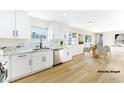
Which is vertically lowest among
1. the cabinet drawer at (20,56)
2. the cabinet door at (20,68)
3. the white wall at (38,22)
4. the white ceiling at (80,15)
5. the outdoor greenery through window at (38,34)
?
the cabinet door at (20,68)

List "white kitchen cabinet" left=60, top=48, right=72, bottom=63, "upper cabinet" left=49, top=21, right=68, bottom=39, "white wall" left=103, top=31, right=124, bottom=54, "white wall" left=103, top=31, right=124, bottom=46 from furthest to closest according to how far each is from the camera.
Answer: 1. "white wall" left=103, top=31, right=124, bottom=46
2. "white wall" left=103, top=31, right=124, bottom=54
3. "upper cabinet" left=49, top=21, right=68, bottom=39
4. "white kitchen cabinet" left=60, top=48, right=72, bottom=63

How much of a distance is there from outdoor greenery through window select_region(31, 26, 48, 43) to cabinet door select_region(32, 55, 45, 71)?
1326mm

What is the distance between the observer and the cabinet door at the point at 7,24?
356 cm

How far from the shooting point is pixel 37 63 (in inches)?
180

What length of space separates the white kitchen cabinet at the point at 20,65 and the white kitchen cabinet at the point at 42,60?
0.28 meters

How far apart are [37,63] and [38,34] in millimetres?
1968

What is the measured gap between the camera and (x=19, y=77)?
3791 millimetres

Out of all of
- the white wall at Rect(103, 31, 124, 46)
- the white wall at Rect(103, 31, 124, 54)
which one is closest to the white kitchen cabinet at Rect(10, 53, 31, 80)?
the white wall at Rect(103, 31, 124, 54)

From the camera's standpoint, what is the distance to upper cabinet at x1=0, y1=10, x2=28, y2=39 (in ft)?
11.8

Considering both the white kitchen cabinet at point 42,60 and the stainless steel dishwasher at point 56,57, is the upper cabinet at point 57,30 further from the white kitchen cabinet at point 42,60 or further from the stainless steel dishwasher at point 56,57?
the white kitchen cabinet at point 42,60

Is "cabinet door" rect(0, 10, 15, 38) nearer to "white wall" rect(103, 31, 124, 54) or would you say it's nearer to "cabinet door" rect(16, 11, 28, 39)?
"cabinet door" rect(16, 11, 28, 39)

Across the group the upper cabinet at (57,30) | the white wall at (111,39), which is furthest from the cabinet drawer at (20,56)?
the white wall at (111,39)

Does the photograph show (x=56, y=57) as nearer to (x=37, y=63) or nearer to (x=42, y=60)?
(x=42, y=60)
